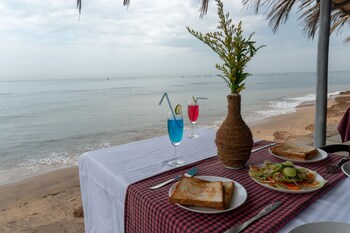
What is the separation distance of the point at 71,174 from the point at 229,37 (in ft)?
12.9

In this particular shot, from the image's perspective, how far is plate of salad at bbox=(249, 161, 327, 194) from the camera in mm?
679

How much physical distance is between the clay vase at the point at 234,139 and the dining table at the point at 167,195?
42 mm

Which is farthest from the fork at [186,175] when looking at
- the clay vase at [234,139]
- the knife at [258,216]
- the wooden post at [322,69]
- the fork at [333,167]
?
the wooden post at [322,69]

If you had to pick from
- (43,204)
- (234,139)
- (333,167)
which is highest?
(234,139)

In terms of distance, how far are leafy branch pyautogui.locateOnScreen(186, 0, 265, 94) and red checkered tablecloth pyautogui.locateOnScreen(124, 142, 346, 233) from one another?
1.13 feet

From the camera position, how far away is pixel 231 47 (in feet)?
2.60

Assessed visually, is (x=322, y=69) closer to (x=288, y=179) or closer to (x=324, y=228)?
(x=288, y=179)

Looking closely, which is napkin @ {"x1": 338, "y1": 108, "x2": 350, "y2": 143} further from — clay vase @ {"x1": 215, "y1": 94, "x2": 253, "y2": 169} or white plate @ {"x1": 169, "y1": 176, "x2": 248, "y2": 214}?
white plate @ {"x1": 169, "y1": 176, "x2": 248, "y2": 214}

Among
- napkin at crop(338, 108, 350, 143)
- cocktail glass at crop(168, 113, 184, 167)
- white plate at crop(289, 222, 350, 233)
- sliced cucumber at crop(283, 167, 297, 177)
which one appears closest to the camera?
white plate at crop(289, 222, 350, 233)

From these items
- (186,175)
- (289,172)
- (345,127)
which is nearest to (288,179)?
(289,172)

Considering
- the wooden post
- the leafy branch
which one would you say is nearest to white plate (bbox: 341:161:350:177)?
the leafy branch

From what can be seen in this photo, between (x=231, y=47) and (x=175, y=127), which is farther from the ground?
(x=231, y=47)

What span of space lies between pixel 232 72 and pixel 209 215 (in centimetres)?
47

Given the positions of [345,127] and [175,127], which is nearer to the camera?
[175,127]
